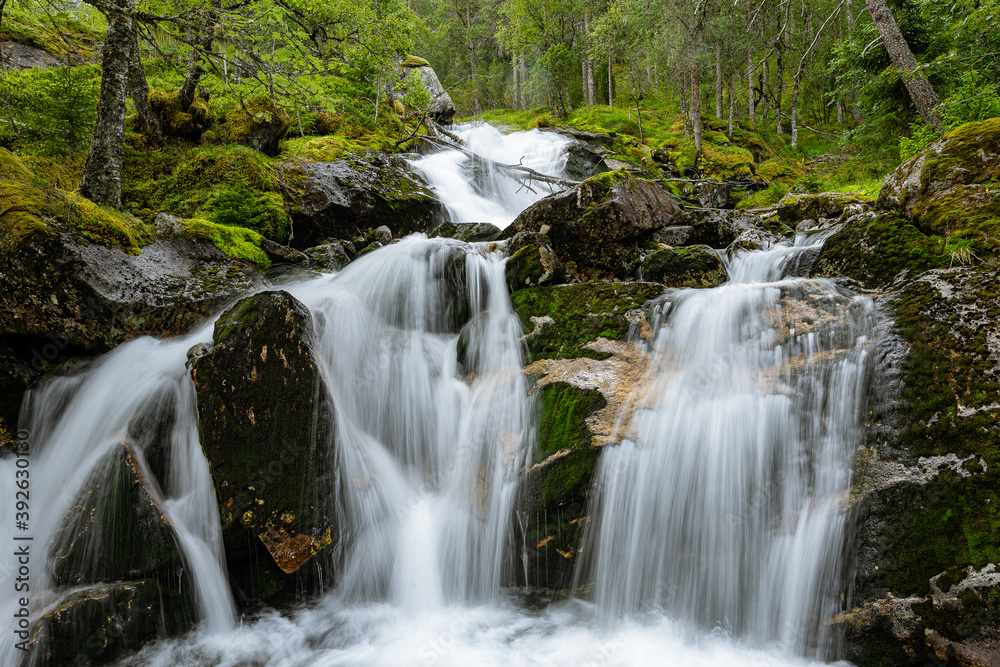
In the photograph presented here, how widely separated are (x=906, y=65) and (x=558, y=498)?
11.4 meters

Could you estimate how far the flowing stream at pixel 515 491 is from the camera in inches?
132

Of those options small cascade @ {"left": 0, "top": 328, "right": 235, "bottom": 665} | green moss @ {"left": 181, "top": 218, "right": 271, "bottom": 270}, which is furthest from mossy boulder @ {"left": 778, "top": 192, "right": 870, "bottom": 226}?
small cascade @ {"left": 0, "top": 328, "right": 235, "bottom": 665}

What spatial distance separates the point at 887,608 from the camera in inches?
111

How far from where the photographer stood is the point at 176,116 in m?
8.88

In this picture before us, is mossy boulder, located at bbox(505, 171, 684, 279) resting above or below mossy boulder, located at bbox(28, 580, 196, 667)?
above

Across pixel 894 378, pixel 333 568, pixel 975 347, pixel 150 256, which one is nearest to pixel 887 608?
pixel 894 378

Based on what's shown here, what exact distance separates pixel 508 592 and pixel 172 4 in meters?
9.27

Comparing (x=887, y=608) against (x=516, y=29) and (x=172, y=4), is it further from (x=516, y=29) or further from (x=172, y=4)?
(x=516, y=29)

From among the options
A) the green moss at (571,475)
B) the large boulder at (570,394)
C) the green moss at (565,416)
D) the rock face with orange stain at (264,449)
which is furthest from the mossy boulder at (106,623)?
the green moss at (565,416)

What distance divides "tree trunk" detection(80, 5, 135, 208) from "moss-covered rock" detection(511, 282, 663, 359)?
5.28 metres

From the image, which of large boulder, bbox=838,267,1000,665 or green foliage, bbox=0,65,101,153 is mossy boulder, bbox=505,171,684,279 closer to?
large boulder, bbox=838,267,1000,665

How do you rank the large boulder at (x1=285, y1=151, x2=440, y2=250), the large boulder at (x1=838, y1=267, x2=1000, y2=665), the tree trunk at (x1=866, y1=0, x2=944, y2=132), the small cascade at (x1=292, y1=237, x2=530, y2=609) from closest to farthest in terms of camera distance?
1. the large boulder at (x1=838, y1=267, x2=1000, y2=665)
2. the small cascade at (x1=292, y1=237, x2=530, y2=609)
3. the large boulder at (x1=285, y1=151, x2=440, y2=250)
4. the tree trunk at (x1=866, y1=0, x2=944, y2=132)

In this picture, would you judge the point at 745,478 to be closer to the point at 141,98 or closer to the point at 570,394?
the point at 570,394

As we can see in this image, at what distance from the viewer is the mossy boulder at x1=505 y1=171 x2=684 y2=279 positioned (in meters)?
7.22
